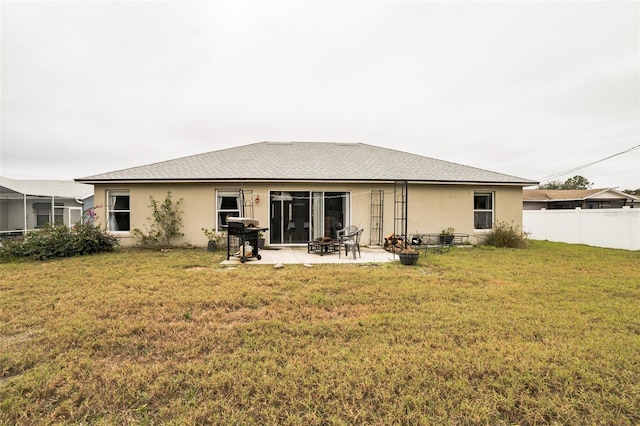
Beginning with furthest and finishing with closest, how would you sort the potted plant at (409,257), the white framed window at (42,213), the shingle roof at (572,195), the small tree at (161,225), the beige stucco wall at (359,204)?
the shingle roof at (572,195) → the white framed window at (42,213) → the beige stucco wall at (359,204) → the small tree at (161,225) → the potted plant at (409,257)

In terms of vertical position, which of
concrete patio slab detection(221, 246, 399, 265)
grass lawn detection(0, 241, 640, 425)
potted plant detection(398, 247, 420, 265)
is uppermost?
potted plant detection(398, 247, 420, 265)

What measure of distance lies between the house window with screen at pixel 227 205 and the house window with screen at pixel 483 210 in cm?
1057

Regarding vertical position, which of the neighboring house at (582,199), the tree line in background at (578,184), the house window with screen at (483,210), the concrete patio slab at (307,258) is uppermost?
the tree line in background at (578,184)

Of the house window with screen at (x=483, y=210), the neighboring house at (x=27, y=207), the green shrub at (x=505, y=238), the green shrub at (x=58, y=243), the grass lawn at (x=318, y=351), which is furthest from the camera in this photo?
the neighboring house at (x=27, y=207)

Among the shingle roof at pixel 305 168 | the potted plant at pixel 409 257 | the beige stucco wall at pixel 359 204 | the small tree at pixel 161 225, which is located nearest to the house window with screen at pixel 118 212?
the beige stucco wall at pixel 359 204

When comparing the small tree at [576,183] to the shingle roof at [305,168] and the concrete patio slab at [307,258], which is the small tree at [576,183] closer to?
the shingle roof at [305,168]

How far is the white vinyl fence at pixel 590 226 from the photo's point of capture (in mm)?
11211

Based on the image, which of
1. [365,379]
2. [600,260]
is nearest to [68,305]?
[365,379]

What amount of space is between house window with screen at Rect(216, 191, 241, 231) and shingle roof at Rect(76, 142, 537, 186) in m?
0.85

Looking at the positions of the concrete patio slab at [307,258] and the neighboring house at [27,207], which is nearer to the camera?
the concrete patio slab at [307,258]

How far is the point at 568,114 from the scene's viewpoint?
62.2 ft

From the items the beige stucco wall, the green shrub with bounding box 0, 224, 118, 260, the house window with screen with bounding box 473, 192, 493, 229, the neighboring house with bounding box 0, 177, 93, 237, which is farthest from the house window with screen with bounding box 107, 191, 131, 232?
the house window with screen with bounding box 473, 192, 493, 229

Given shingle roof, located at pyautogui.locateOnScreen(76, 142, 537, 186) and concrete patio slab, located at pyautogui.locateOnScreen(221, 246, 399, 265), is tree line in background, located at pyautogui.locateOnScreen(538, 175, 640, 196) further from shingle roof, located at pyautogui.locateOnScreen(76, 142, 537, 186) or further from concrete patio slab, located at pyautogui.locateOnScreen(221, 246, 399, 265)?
concrete patio slab, located at pyautogui.locateOnScreen(221, 246, 399, 265)

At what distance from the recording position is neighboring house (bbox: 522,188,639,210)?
A: 2670 cm
